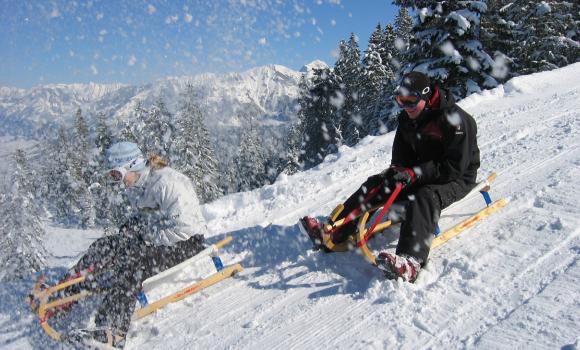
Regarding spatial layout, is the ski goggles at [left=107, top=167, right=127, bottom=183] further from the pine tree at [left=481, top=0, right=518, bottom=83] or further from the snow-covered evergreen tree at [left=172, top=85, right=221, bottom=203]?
the snow-covered evergreen tree at [left=172, top=85, right=221, bottom=203]

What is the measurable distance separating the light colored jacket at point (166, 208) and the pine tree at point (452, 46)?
1323 centimetres

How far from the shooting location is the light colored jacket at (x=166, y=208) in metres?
4.51

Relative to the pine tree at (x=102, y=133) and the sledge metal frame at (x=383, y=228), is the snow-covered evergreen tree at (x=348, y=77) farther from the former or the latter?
the sledge metal frame at (x=383, y=228)

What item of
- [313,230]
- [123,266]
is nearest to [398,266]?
[313,230]

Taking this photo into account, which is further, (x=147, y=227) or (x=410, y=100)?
(x=147, y=227)

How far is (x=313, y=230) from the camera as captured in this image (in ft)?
14.6

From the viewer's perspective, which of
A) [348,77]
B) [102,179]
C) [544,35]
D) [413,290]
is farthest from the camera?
[348,77]

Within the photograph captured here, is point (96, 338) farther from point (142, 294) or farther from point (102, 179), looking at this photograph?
point (102, 179)

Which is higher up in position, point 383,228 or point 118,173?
point 118,173

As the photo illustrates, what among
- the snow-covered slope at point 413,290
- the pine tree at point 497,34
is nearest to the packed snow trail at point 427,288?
the snow-covered slope at point 413,290

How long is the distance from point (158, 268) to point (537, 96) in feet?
29.9

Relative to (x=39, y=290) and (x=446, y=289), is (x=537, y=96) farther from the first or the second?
(x=39, y=290)

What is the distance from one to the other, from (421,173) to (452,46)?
1315 centimetres

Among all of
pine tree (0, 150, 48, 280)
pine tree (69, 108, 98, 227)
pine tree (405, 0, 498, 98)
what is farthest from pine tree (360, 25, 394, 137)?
pine tree (69, 108, 98, 227)
